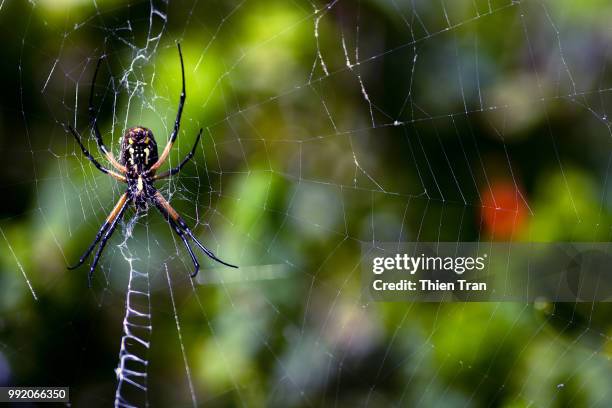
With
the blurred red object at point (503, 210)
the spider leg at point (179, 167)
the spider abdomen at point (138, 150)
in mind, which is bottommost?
the blurred red object at point (503, 210)

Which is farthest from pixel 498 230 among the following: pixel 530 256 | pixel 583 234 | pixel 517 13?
pixel 517 13

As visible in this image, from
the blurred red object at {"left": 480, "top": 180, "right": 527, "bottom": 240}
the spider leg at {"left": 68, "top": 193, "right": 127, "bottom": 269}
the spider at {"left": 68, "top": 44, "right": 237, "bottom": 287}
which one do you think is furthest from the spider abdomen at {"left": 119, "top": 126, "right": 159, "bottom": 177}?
the blurred red object at {"left": 480, "top": 180, "right": 527, "bottom": 240}

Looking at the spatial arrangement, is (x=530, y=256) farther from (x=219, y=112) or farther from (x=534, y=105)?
(x=219, y=112)

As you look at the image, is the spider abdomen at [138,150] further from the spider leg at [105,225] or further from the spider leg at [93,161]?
the spider leg at [105,225]

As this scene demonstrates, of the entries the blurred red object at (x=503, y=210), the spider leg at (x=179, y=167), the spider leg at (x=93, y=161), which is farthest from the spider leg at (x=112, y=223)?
the blurred red object at (x=503, y=210)

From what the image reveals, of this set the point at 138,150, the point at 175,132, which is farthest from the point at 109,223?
the point at 175,132

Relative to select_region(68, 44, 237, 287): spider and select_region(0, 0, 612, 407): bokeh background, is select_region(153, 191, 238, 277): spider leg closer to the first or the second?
select_region(68, 44, 237, 287): spider
